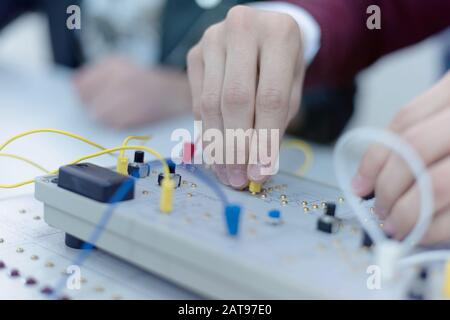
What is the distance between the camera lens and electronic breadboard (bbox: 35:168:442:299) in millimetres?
462

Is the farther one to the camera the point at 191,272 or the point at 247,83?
the point at 247,83

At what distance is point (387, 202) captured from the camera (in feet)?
1.96

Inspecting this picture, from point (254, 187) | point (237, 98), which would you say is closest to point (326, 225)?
point (254, 187)

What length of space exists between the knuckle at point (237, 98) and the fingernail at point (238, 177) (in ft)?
0.30

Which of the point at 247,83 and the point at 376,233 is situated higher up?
the point at 247,83

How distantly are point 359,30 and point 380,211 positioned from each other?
80cm

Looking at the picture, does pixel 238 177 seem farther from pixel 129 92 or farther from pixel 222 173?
pixel 129 92

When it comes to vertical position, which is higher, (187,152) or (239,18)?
(239,18)

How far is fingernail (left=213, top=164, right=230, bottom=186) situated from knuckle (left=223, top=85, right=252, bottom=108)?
3.2 inches

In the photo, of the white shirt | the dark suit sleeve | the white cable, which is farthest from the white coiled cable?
the dark suit sleeve

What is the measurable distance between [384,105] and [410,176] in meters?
1.99

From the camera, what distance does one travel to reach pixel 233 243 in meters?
0.51
